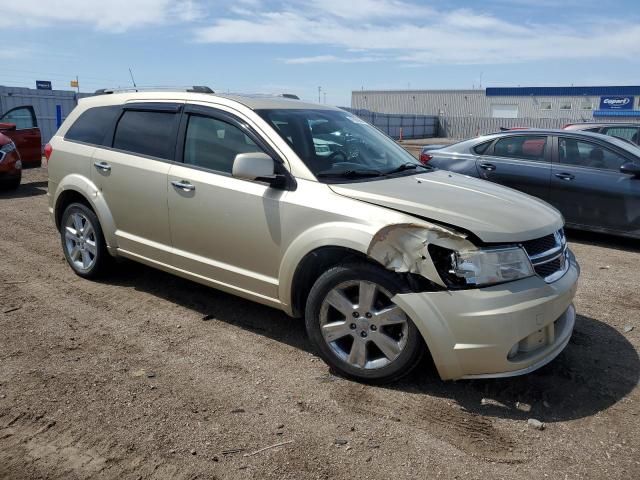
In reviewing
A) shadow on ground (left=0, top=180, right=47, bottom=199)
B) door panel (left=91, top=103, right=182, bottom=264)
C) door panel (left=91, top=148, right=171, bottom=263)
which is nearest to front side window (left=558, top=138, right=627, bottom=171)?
door panel (left=91, top=103, right=182, bottom=264)

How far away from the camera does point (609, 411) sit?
3.45m

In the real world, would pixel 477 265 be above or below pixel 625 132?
below

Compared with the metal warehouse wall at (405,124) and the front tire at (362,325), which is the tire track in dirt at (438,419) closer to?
the front tire at (362,325)

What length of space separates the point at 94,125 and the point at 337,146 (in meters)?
2.56

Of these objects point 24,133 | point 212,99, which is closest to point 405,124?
point 24,133

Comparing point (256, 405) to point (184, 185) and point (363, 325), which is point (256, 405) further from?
point (184, 185)

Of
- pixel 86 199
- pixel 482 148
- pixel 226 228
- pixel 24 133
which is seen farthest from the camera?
pixel 24 133

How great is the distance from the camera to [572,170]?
779 cm

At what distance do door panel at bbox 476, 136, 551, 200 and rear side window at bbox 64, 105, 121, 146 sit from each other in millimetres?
5391

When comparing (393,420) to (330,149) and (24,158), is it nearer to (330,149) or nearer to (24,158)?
(330,149)

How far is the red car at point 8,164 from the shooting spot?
10.8 metres

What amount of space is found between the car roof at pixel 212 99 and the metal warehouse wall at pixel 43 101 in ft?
53.7

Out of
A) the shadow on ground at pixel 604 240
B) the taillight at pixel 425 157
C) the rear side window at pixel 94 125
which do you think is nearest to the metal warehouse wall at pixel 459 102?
the taillight at pixel 425 157

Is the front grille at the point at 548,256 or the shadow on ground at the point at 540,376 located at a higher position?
the front grille at the point at 548,256
